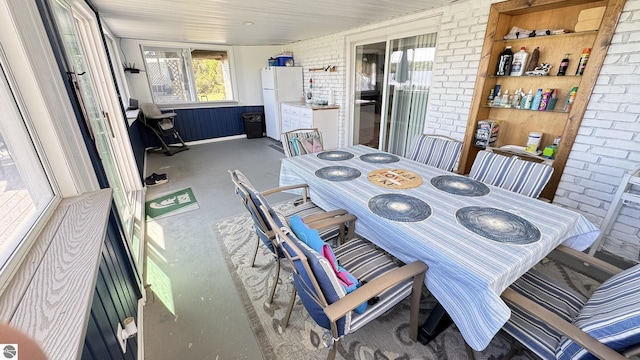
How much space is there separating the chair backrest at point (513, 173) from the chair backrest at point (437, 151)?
26 cm

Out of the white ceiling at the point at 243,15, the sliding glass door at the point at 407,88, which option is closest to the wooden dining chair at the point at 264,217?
the white ceiling at the point at 243,15

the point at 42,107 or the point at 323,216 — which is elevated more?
the point at 42,107

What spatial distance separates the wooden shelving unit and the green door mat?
335 cm

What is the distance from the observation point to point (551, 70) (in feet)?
7.77

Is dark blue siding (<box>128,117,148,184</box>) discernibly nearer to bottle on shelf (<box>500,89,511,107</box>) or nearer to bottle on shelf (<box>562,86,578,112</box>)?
bottle on shelf (<box>500,89,511,107</box>)

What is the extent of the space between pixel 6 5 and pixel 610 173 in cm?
381

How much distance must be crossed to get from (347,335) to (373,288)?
0.62m

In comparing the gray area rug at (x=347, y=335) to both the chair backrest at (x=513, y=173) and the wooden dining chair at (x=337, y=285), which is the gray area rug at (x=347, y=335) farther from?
the chair backrest at (x=513, y=173)

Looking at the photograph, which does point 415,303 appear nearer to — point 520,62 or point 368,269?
point 368,269

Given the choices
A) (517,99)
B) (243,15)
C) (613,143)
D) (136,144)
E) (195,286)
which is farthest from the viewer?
(136,144)

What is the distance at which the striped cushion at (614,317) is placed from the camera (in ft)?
2.64

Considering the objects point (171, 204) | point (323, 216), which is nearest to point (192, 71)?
point (171, 204)

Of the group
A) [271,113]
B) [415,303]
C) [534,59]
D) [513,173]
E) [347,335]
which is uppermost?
[534,59]

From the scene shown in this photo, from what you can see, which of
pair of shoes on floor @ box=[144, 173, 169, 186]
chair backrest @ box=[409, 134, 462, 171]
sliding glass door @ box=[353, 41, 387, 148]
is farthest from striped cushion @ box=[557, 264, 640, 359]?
pair of shoes on floor @ box=[144, 173, 169, 186]
